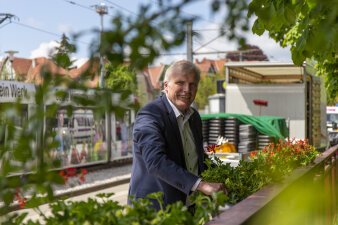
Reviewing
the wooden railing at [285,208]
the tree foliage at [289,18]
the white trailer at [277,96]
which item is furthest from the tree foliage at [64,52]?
the white trailer at [277,96]

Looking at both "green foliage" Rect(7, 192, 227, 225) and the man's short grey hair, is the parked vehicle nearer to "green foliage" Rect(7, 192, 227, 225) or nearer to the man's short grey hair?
the man's short grey hair

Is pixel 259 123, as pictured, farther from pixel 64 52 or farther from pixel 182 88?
pixel 64 52

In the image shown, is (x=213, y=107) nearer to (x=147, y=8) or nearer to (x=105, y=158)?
(x=105, y=158)

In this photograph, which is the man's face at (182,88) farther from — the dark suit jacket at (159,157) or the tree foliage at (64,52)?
the tree foliage at (64,52)

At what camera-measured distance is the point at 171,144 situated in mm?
2988

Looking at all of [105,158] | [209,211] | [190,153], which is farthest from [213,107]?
[209,211]

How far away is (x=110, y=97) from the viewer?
38.6 inches

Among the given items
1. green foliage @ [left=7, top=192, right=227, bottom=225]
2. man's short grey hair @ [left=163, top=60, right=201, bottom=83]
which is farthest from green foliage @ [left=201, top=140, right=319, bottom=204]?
green foliage @ [left=7, top=192, right=227, bottom=225]

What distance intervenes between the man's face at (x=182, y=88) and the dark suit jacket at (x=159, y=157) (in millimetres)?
72

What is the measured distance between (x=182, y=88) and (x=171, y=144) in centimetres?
40

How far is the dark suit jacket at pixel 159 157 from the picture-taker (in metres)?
2.66

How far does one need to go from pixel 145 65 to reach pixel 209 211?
2.47ft

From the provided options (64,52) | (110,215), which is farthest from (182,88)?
(64,52)

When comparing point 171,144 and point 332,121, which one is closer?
point 171,144
